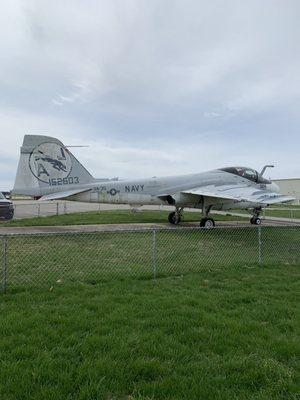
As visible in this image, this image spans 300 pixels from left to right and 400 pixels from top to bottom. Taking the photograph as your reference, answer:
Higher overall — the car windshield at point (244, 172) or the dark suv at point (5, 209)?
the car windshield at point (244, 172)

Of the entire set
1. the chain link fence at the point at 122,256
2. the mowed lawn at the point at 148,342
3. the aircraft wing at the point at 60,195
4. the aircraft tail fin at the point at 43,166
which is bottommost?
the mowed lawn at the point at 148,342

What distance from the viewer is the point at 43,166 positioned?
18859 millimetres

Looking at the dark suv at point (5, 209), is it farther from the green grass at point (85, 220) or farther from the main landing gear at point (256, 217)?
the main landing gear at point (256, 217)

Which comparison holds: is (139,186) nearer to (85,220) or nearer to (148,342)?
(85,220)

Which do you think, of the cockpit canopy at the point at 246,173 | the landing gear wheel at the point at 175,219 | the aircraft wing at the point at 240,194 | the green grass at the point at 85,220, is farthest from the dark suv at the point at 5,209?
the cockpit canopy at the point at 246,173

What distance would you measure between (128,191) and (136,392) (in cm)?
1810

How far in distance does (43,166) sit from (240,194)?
10.1 meters

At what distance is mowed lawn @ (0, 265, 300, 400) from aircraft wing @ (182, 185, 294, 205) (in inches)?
443

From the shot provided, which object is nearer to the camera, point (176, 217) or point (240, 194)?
point (240, 194)

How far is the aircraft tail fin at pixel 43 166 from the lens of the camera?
18.5m

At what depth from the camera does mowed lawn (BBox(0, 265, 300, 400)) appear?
3.74 meters

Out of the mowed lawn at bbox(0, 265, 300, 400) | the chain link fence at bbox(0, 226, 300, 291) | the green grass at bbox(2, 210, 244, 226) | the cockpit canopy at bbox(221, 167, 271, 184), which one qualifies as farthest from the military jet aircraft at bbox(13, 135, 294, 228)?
the mowed lawn at bbox(0, 265, 300, 400)

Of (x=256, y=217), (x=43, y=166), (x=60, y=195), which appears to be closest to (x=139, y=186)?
(x=60, y=195)

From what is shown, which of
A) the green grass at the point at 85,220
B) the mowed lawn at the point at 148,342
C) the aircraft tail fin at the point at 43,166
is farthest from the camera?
the green grass at the point at 85,220
